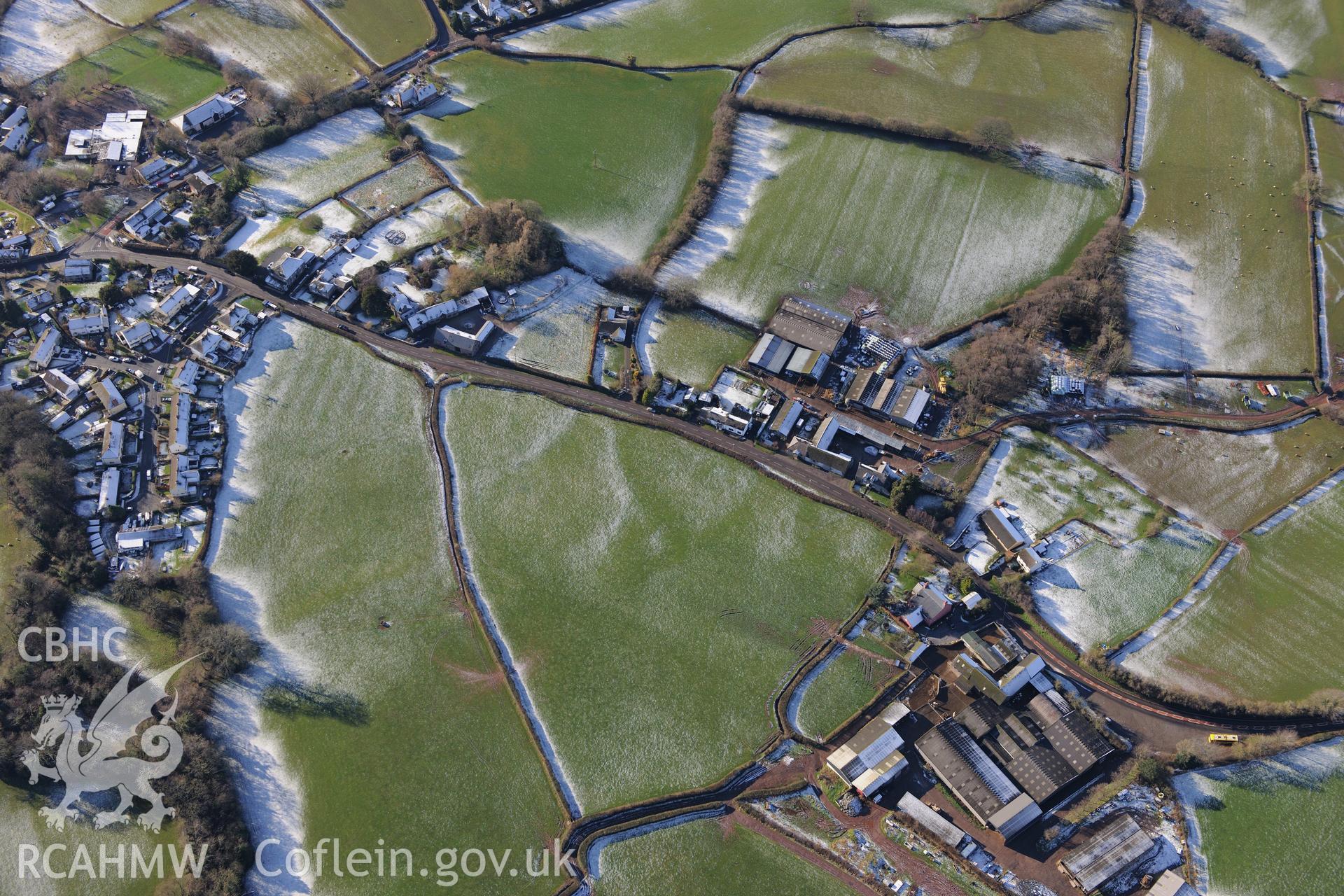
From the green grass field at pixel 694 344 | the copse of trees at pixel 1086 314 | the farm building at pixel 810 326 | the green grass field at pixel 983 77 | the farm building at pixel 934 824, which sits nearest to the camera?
the farm building at pixel 934 824

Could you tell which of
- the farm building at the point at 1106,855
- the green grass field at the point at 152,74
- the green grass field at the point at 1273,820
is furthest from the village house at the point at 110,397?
the green grass field at the point at 1273,820

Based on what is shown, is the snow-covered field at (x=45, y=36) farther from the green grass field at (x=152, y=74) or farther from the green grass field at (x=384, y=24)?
the green grass field at (x=384, y=24)

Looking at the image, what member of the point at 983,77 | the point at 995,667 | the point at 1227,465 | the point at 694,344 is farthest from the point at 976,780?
the point at 983,77

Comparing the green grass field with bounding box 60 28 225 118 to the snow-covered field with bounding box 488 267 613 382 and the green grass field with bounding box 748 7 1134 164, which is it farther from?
the green grass field with bounding box 748 7 1134 164

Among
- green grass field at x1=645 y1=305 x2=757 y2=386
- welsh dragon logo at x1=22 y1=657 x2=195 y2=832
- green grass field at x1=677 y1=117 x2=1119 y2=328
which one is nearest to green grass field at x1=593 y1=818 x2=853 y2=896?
welsh dragon logo at x1=22 y1=657 x2=195 y2=832

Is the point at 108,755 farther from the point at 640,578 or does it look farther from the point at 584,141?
the point at 584,141

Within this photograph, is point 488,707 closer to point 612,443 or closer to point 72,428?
point 612,443

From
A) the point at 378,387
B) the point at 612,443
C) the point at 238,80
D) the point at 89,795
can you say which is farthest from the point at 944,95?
the point at 89,795
